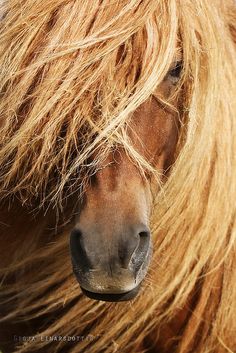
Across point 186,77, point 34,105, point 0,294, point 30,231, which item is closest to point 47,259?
point 30,231

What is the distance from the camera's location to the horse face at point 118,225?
1.40m

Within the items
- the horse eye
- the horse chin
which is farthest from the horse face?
the horse eye

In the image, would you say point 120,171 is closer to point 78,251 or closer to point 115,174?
point 115,174

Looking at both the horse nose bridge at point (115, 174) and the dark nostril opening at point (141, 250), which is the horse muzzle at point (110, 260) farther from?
the horse nose bridge at point (115, 174)

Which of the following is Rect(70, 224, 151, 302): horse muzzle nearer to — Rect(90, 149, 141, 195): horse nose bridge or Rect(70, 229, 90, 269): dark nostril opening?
Rect(70, 229, 90, 269): dark nostril opening

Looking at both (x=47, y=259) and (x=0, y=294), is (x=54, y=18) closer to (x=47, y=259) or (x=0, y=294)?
(x=47, y=259)

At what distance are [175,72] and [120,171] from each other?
1.09 feet

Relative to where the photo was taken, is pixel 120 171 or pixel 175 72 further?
pixel 175 72

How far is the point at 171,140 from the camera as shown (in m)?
1.67

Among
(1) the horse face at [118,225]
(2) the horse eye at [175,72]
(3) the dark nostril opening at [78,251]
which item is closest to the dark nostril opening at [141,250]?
(1) the horse face at [118,225]

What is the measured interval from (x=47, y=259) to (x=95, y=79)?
2.03ft

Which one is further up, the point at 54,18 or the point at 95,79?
the point at 54,18

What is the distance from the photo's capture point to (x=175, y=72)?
5.49 ft

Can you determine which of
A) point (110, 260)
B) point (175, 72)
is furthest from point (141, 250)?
point (175, 72)
